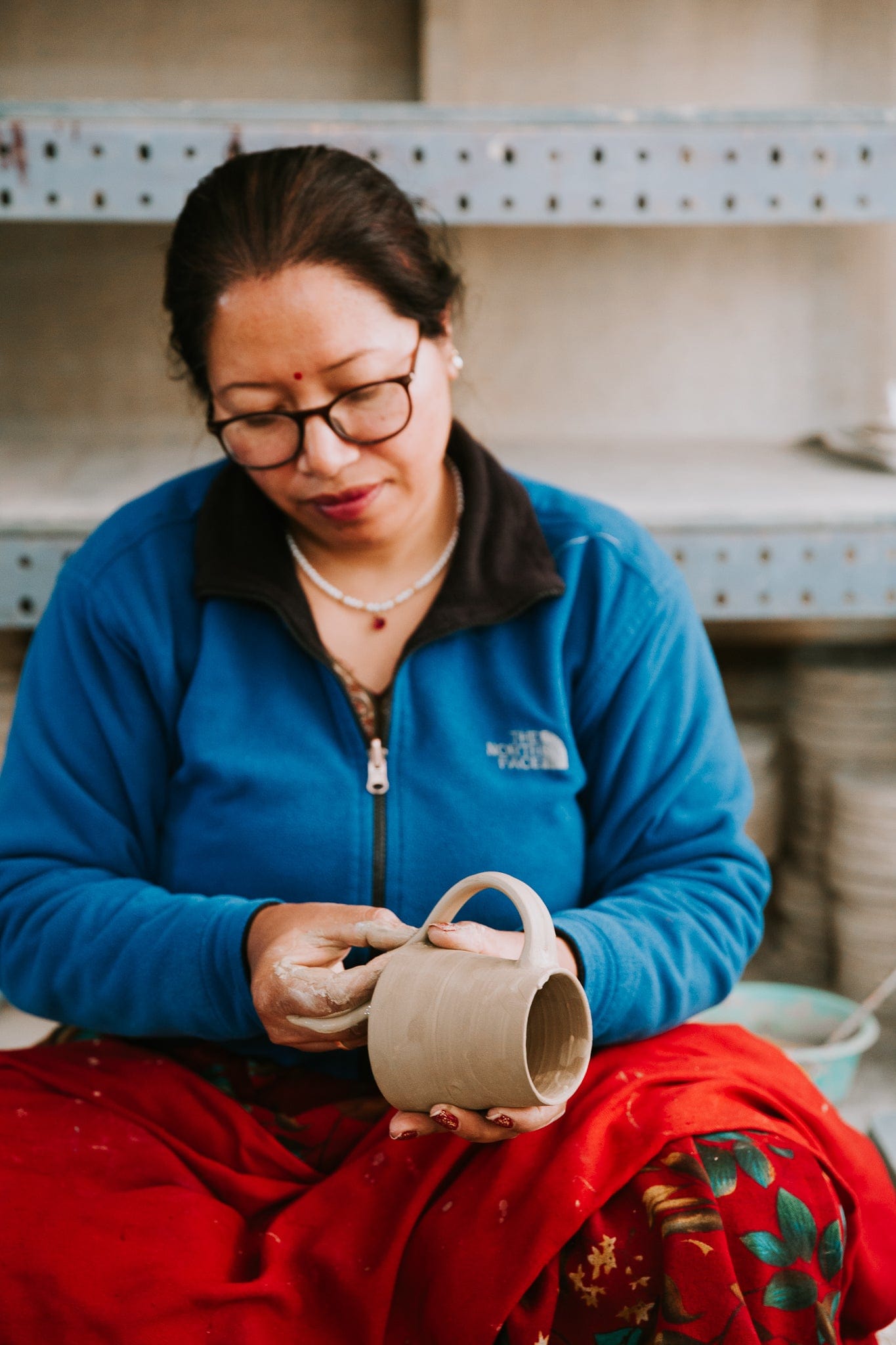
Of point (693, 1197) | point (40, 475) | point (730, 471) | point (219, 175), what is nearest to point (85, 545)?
point (219, 175)

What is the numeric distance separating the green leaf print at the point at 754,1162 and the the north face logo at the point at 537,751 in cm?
42

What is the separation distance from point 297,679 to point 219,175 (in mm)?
511

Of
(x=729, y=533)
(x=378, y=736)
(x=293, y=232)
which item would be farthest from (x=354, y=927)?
(x=729, y=533)

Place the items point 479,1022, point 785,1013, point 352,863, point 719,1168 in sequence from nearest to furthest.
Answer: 1. point 479,1022
2. point 719,1168
3. point 352,863
4. point 785,1013

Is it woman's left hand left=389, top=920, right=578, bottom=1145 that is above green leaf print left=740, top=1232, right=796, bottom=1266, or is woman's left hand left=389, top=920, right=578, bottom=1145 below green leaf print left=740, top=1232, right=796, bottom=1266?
above

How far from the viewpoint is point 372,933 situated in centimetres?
100

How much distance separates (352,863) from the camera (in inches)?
48.7

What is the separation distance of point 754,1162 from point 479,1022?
28 centimetres

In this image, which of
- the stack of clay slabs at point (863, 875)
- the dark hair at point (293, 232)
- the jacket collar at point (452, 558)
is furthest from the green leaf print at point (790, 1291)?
the stack of clay slabs at point (863, 875)

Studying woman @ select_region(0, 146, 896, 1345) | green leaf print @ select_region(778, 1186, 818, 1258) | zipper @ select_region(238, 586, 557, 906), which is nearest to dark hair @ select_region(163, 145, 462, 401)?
woman @ select_region(0, 146, 896, 1345)

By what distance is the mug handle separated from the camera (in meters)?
0.88

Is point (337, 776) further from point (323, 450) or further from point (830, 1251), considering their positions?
point (830, 1251)

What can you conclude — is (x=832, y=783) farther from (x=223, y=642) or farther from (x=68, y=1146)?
(x=68, y=1146)

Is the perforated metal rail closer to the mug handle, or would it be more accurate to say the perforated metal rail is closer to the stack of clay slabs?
the stack of clay slabs
